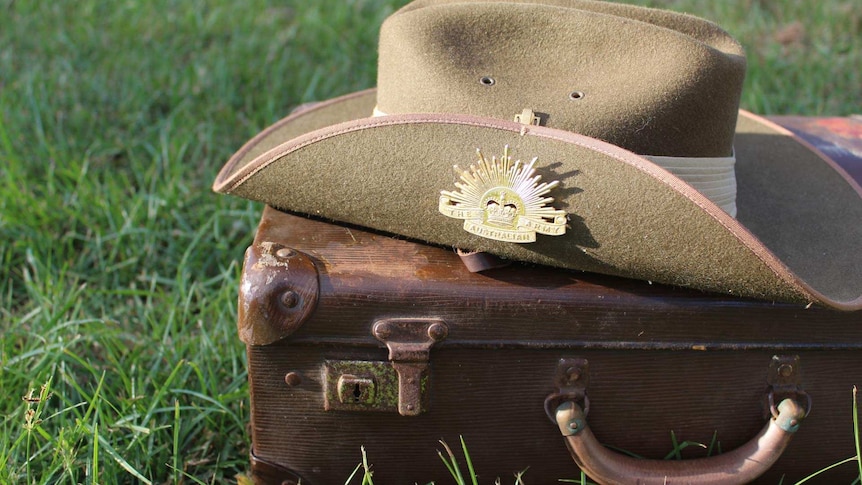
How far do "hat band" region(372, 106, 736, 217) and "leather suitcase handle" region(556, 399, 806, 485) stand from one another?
40 cm

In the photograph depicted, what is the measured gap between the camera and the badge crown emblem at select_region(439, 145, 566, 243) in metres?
1.37

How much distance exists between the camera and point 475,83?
5.01ft

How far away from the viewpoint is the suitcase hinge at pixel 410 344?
145cm

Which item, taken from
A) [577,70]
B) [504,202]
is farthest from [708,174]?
[504,202]

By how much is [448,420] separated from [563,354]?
0.25 meters

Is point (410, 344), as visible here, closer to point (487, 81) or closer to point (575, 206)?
point (575, 206)

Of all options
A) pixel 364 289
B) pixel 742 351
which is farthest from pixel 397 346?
pixel 742 351

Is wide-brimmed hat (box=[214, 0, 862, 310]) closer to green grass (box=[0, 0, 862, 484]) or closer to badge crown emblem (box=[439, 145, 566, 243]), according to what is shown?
badge crown emblem (box=[439, 145, 566, 243])

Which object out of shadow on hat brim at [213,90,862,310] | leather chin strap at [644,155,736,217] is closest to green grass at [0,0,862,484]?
shadow on hat brim at [213,90,862,310]

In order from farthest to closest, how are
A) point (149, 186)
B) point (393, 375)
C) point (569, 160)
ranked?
point (149, 186) → point (393, 375) → point (569, 160)

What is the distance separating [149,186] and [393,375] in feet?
4.69

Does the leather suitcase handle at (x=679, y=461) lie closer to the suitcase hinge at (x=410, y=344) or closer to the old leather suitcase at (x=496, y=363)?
the old leather suitcase at (x=496, y=363)

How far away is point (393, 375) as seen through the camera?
1.49 meters

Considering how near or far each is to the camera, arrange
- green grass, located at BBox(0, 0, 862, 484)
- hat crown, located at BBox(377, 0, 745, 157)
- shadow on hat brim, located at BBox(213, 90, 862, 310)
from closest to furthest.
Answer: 1. shadow on hat brim, located at BBox(213, 90, 862, 310)
2. hat crown, located at BBox(377, 0, 745, 157)
3. green grass, located at BBox(0, 0, 862, 484)
